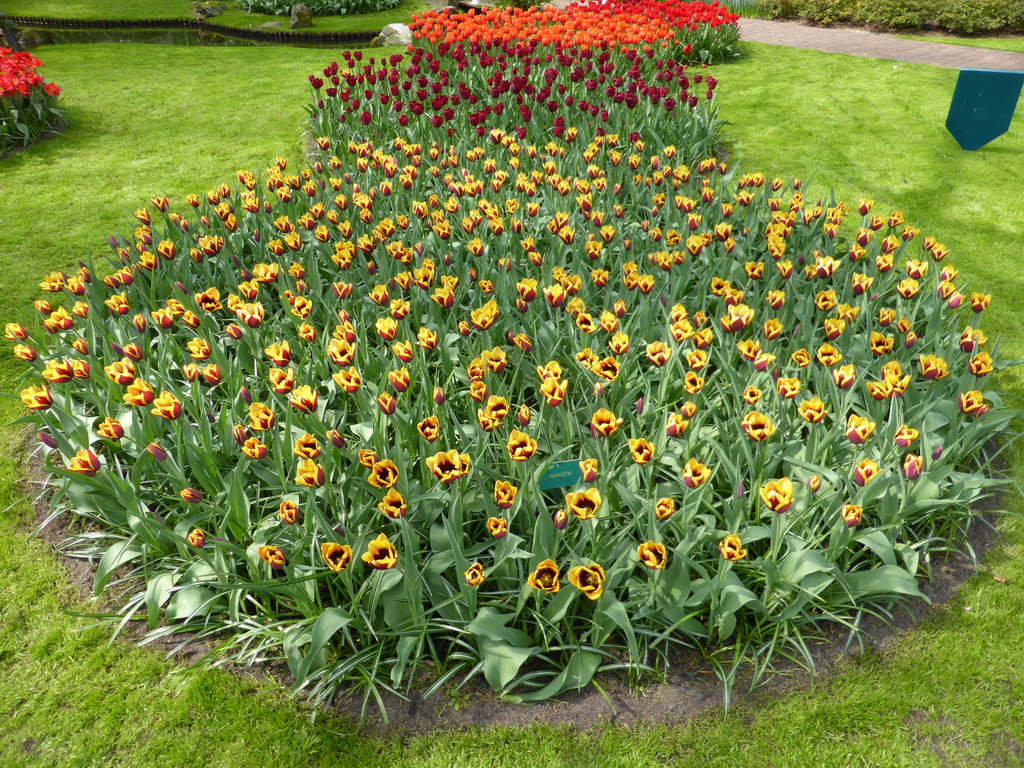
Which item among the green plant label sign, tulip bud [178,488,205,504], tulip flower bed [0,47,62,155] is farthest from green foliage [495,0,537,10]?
tulip bud [178,488,205,504]

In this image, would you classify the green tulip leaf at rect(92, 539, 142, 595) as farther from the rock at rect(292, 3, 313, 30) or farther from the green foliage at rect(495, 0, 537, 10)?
the rock at rect(292, 3, 313, 30)

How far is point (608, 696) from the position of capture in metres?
2.08

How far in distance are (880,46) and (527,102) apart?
8.94 metres

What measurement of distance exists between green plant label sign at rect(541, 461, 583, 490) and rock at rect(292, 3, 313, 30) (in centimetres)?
1822

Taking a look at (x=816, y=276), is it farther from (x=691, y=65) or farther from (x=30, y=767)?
(x=691, y=65)

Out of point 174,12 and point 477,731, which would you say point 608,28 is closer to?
point 477,731

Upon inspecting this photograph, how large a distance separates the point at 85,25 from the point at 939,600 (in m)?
23.8

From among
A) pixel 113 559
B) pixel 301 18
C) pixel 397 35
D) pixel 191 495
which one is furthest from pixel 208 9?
pixel 191 495

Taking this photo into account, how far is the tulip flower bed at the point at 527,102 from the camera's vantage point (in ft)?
19.1

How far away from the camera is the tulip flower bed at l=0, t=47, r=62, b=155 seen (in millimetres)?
7090

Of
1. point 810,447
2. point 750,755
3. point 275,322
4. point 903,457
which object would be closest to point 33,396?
point 275,322

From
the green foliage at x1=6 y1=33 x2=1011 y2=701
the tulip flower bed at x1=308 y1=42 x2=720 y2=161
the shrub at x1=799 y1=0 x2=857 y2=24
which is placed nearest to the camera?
the green foliage at x1=6 y1=33 x2=1011 y2=701

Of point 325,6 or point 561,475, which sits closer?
point 561,475

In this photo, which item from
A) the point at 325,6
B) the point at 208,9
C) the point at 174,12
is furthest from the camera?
the point at 174,12
